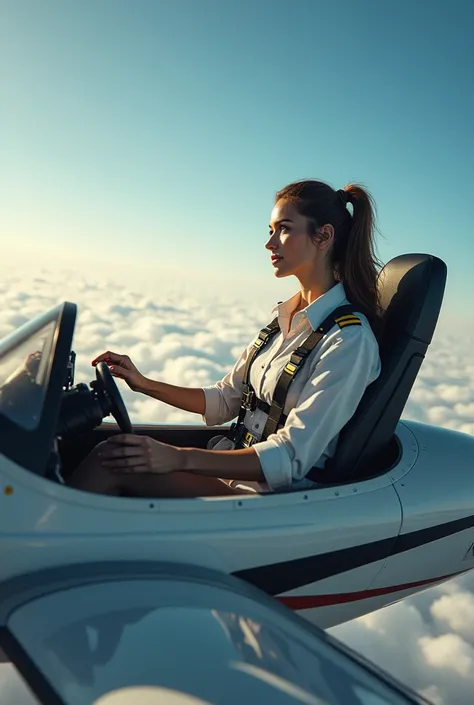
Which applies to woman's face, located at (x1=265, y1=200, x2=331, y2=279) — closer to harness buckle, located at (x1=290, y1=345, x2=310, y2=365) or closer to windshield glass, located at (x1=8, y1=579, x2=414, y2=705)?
harness buckle, located at (x1=290, y1=345, x2=310, y2=365)

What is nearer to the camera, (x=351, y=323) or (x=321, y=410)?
(x=321, y=410)

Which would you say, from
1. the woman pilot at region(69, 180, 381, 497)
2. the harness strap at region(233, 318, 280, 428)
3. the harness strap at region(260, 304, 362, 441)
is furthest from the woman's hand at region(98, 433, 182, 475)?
the harness strap at region(233, 318, 280, 428)

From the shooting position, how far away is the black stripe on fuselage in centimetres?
183

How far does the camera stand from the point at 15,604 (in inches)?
54.6

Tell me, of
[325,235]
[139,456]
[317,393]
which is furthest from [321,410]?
[325,235]

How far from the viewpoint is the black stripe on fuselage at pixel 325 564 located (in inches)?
72.0

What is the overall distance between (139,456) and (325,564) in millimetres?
717

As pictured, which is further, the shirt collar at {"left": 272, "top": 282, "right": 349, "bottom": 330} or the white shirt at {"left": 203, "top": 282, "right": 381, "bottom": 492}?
the shirt collar at {"left": 272, "top": 282, "right": 349, "bottom": 330}

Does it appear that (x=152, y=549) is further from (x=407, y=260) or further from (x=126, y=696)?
(x=407, y=260)

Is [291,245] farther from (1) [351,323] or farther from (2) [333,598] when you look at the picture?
(2) [333,598]

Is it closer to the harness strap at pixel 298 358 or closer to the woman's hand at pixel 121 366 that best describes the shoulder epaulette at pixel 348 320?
the harness strap at pixel 298 358

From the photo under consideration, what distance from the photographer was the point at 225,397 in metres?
2.82

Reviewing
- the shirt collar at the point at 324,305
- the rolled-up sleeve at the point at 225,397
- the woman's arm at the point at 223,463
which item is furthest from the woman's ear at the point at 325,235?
the woman's arm at the point at 223,463

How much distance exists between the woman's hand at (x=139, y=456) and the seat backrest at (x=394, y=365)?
2.18 ft
